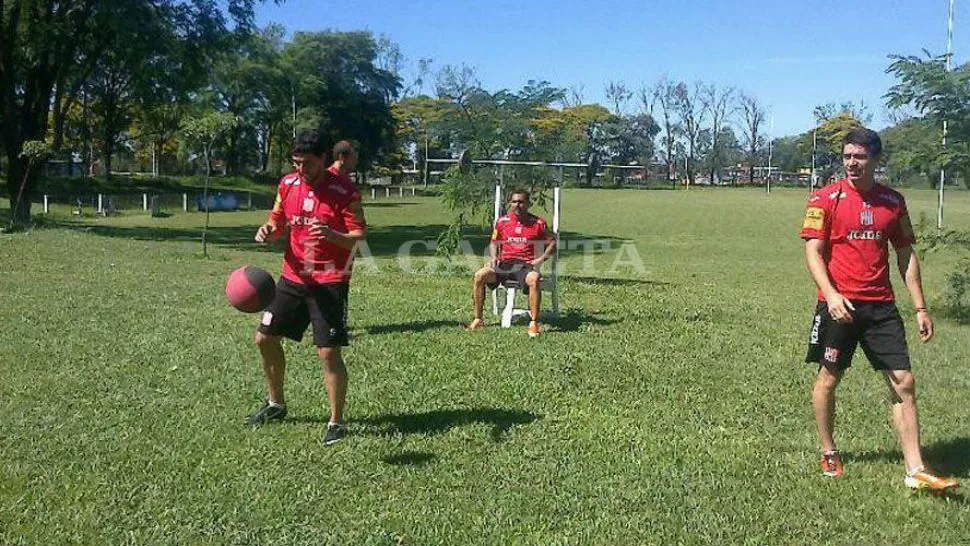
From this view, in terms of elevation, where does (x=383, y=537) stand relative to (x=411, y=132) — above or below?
below

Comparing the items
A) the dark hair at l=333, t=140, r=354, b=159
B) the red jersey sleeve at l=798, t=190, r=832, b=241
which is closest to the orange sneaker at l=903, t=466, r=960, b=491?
the red jersey sleeve at l=798, t=190, r=832, b=241

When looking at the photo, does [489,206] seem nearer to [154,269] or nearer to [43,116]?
[154,269]

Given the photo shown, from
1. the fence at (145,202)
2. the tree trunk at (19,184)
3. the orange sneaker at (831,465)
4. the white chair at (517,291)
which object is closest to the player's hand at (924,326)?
the orange sneaker at (831,465)

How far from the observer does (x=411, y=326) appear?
→ 398 inches

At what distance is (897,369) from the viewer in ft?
16.4

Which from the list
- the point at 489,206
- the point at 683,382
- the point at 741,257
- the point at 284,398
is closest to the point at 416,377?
the point at 284,398

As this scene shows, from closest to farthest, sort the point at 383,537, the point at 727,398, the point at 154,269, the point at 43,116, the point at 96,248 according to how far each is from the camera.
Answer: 1. the point at 383,537
2. the point at 727,398
3. the point at 154,269
4. the point at 96,248
5. the point at 43,116

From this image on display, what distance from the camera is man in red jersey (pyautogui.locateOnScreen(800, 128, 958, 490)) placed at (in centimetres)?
500

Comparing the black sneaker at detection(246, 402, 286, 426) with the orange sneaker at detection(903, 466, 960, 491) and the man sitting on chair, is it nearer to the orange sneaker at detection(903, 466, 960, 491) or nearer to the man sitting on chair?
the orange sneaker at detection(903, 466, 960, 491)

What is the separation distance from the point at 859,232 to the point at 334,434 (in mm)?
3197

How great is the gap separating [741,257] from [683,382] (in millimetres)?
17468

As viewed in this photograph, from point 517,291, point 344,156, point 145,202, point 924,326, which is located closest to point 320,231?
point 344,156

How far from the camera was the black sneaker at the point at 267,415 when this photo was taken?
605 centimetres

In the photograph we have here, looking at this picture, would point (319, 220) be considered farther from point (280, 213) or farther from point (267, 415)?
point (267, 415)
